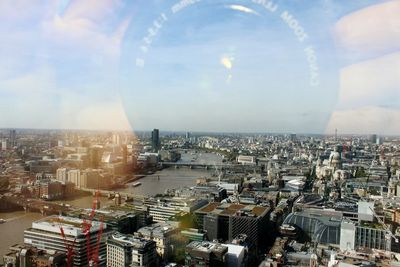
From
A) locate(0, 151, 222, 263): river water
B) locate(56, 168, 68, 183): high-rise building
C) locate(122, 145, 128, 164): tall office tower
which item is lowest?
locate(0, 151, 222, 263): river water

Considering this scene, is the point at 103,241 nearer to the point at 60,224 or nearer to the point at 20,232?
the point at 60,224

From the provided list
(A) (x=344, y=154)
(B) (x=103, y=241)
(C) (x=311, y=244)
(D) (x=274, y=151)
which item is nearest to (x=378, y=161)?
(A) (x=344, y=154)

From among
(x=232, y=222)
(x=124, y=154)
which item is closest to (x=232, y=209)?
(x=232, y=222)

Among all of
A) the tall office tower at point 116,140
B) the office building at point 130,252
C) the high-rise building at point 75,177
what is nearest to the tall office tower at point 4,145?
the tall office tower at point 116,140

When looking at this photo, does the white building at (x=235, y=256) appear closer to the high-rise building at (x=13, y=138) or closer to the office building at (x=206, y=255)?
the office building at (x=206, y=255)

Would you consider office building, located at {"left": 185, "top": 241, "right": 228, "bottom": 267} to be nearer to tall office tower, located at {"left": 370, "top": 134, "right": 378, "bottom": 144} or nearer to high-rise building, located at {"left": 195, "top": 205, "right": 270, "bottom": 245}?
high-rise building, located at {"left": 195, "top": 205, "right": 270, "bottom": 245}

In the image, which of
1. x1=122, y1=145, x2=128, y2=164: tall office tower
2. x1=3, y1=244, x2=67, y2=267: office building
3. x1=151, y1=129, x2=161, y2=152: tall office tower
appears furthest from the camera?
x1=151, y1=129, x2=161, y2=152: tall office tower

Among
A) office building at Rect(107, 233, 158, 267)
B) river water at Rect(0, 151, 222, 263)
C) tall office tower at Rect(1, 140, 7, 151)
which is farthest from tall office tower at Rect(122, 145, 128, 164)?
office building at Rect(107, 233, 158, 267)
